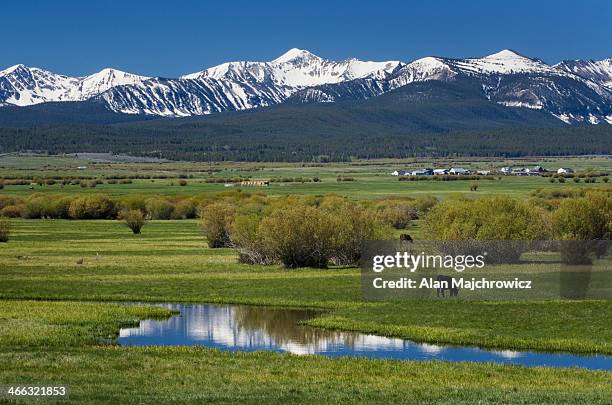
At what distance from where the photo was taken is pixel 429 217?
62.9 metres

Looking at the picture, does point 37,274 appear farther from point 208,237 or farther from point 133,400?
point 133,400

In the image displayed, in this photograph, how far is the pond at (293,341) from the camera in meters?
32.6

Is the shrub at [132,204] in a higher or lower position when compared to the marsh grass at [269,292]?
higher

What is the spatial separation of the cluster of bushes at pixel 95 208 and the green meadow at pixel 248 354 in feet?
135

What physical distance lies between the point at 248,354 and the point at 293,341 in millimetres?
3759

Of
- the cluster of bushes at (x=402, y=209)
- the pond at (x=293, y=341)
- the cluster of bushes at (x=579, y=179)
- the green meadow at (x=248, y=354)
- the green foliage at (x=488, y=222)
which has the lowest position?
the pond at (x=293, y=341)

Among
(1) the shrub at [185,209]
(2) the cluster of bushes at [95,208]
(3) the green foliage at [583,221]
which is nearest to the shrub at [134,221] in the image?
(2) the cluster of bushes at [95,208]

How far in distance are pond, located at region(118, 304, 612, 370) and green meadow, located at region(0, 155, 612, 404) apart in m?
0.85

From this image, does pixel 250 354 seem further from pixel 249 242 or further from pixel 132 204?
pixel 132 204

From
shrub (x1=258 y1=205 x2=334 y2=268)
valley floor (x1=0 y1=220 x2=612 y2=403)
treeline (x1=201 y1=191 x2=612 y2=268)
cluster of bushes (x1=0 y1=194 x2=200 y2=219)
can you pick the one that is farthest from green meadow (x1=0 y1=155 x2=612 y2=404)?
cluster of bushes (x1=0 y1=194 x2=200 y2=219)

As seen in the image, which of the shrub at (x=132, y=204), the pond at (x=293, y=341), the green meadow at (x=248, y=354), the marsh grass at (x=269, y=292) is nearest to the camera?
the green meadow at (x=248, y=354)

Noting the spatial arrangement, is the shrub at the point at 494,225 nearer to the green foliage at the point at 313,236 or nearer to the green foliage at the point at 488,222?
the green foliage at the point at 488,222

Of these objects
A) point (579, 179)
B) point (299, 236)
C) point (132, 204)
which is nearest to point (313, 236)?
point (299, 236)

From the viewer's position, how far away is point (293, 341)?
35438mm
